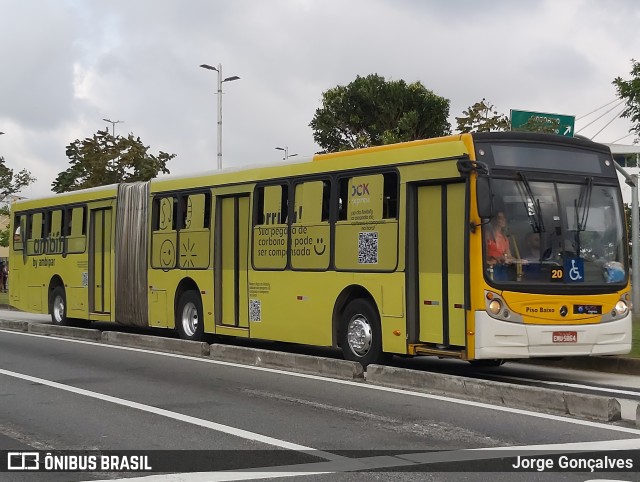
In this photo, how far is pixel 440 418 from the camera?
10.2 meters

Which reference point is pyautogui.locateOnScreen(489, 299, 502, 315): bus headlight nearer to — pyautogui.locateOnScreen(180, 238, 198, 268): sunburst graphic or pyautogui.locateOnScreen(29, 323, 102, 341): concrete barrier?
pyautogui.locateOnScreen(180, 238, 198, 268): sunburst graphic

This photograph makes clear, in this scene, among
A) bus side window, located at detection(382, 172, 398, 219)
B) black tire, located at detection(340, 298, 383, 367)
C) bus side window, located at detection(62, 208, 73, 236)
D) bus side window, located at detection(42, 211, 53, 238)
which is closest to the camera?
bus side window, located at detection(382, 172, 398, 219)

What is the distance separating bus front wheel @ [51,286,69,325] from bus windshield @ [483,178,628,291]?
548 inches

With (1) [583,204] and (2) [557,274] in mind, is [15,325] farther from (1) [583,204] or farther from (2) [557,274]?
(1) [583,204]

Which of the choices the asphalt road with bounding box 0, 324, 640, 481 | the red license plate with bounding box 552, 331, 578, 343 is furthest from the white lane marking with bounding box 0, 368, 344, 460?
the red license plate with bounding box 552, 331, 578, 343

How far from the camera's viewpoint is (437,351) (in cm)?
1332

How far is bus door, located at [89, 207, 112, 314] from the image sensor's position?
22.2 m

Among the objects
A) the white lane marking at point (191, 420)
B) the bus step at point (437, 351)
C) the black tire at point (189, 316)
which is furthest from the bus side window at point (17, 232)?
the bus step at point (437, 351)

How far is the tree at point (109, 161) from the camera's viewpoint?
50125 mm

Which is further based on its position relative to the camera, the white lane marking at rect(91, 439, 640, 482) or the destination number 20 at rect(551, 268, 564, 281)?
the destination number 20 at rect(551, 268, 564, 281)

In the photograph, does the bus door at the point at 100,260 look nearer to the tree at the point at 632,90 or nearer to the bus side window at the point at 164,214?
the bus side window at the point at 164,214

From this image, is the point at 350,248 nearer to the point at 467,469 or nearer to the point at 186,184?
the point at 186,184

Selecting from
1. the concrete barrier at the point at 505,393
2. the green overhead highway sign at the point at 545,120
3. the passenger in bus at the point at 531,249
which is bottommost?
the concrete barrier at the point at 505,393

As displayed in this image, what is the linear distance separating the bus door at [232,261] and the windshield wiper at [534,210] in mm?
5879
